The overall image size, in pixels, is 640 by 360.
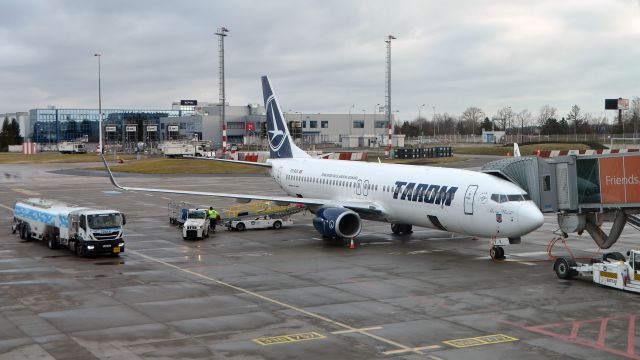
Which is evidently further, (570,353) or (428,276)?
(428,276)

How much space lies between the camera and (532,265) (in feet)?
116

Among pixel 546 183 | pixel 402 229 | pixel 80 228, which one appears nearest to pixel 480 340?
pixel 546 183

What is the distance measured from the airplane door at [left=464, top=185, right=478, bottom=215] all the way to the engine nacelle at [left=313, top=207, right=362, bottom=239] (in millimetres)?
7590

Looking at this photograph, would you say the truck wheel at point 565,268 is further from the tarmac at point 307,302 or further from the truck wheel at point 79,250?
the truck wheel at point 79,250

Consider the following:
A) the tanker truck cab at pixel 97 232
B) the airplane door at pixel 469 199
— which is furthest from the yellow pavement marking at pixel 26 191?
the airplane door at pixel 469 199

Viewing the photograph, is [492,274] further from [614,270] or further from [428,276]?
[614,270]

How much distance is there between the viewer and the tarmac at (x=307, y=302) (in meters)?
21.0

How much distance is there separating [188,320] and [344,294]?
6923mm

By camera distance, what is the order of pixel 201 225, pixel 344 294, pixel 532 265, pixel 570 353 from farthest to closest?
1. pixel 201 225
2. pixel 532 265
3. pixel 344 294
4. pixel 570 353

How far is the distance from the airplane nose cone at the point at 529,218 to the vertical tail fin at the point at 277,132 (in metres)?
25.8

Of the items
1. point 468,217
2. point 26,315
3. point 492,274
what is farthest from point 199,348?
point 468,217

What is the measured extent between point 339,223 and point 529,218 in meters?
11.6

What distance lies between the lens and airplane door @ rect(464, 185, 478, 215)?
35.8m

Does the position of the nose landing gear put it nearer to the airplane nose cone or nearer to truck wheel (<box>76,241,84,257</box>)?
the airplane nose cone
